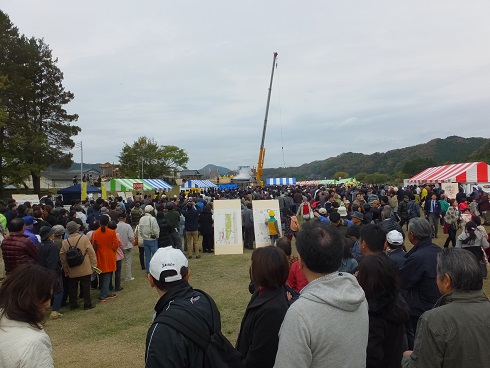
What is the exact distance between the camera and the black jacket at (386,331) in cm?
260

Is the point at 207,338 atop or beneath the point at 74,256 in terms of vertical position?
atop

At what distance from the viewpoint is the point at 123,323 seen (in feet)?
20.9

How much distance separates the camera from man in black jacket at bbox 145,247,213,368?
1815 millimetres

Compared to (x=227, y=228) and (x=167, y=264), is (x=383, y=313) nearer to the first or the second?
(x=167, y=264)

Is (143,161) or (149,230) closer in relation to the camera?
(149,230)

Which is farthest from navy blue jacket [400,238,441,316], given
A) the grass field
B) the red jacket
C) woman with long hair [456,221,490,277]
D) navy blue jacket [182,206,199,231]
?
navy blue jacket [182,206,199,231]

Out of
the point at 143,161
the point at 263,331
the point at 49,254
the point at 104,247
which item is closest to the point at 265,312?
the point at 263,331

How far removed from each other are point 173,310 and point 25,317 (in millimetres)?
814

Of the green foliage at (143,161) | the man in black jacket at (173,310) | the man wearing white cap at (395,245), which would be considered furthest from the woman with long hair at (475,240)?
the green foliage at (143,161)

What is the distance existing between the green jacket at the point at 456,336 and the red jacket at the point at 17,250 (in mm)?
6018

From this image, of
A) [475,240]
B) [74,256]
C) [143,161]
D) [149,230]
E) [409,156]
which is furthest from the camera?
[409,156]

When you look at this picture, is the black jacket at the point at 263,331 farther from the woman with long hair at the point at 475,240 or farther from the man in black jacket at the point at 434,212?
the man in black jacket at the point at 434,212

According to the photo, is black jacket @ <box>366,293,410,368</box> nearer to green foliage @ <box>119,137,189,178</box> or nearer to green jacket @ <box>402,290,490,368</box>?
green jacket @ <box>402,290,490,368</box>

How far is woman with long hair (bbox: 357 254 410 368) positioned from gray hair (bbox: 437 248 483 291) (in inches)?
20.0
